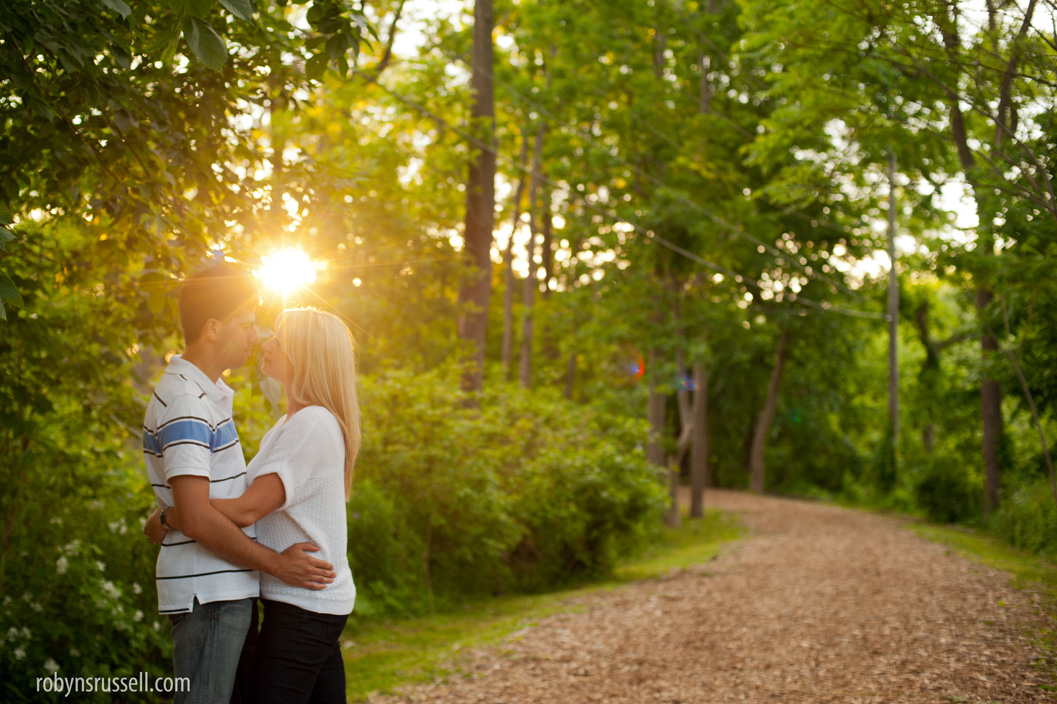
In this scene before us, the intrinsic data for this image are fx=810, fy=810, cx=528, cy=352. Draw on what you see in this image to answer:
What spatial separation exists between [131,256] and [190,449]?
2701 millimetres

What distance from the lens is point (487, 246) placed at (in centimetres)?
1255

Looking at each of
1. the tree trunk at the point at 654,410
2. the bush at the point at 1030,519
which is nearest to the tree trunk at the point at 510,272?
the tree trunk at the point at 654,410

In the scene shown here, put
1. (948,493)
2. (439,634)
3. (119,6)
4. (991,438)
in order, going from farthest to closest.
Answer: (948,493)
(991,438)
(439,634)
(119,6)

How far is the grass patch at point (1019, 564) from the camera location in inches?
196

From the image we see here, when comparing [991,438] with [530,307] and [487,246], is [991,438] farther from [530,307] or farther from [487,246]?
[530,307]

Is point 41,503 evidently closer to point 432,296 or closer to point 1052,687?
point 1052,687

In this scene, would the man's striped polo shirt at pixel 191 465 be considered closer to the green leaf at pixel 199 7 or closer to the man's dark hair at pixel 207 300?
the man's dark hair at pixel 207 300

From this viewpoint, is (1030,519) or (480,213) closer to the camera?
(1030,519)

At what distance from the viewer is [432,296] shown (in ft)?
39.3

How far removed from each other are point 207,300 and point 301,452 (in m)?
0.56

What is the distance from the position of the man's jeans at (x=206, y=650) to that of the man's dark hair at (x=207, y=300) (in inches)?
30.8

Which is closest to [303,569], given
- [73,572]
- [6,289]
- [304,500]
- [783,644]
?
[304,500]

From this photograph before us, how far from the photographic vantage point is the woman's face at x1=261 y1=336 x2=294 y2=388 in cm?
241

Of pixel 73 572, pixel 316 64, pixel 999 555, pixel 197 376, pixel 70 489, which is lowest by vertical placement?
pixel 999 555
